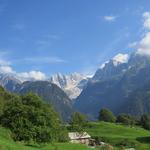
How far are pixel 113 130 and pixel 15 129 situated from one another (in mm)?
109375

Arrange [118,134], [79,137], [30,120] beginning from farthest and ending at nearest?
[118,134] < [79,137] < [30,120]

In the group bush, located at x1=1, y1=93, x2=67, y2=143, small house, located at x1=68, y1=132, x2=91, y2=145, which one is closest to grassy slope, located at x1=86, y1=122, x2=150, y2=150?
small house, located at x1=68, y1=132, x2=91, y2=145

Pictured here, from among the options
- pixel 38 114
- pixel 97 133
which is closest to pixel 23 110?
pixel 38 114

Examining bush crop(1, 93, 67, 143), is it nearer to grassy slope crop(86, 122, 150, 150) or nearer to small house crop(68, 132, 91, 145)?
small house crop(68, 132, 91, 145)

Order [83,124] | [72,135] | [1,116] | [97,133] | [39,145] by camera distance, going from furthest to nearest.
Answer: [83,124] → [97,133] → [72,135] → [1,116] → [39,145]

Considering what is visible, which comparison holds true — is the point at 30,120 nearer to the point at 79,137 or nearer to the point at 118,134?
the point at 79,137

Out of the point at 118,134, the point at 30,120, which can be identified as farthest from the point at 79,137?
the point at 30,120

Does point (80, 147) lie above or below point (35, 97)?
below

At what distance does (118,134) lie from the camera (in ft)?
525

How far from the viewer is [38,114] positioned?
62.6 metres

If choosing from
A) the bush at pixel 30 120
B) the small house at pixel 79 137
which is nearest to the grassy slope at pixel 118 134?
the small house at pixel 79 137

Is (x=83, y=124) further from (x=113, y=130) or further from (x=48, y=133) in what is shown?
(x=48, y=133)

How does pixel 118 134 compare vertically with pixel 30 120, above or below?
above

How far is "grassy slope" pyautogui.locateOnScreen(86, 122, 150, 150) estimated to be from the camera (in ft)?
453
